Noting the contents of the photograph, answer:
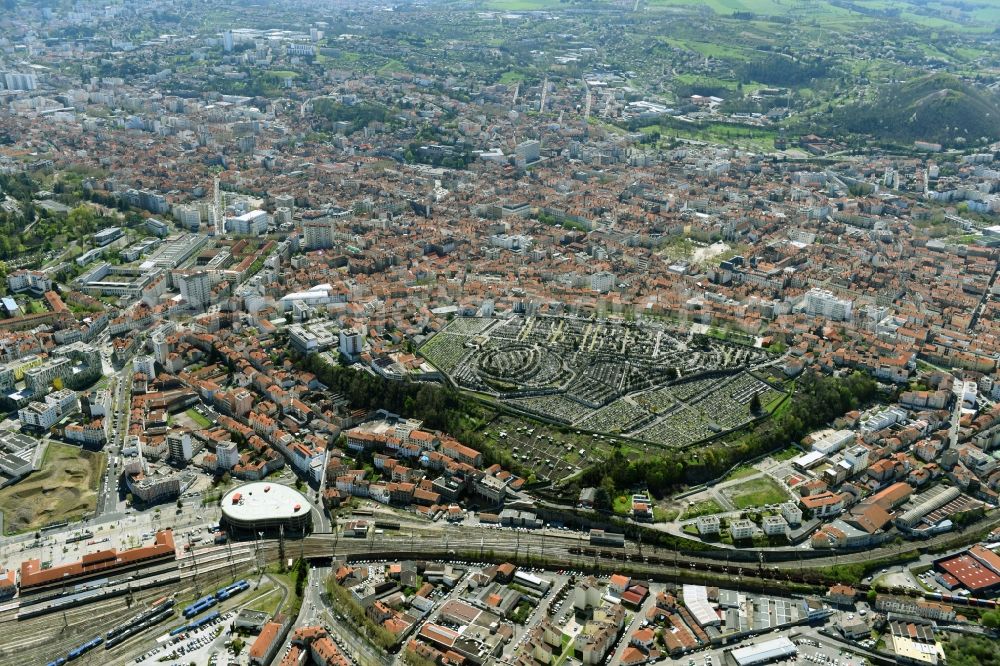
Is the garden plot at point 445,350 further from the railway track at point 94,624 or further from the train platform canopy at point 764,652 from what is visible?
the train platform canopy at point 764,652

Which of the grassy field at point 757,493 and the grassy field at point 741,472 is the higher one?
the grassy field at point 757,493

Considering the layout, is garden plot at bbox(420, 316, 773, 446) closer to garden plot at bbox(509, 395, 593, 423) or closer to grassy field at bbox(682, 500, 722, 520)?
garden plot at bbox(509, 395, 593, 423)

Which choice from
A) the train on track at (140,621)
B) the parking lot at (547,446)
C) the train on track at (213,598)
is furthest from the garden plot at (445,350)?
the train on track at (140,621)

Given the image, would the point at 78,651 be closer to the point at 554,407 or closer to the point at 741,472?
the point at 554,407

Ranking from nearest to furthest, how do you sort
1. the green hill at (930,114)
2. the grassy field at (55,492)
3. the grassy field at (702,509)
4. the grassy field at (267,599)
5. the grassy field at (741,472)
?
the grassy field at (267,599), the grassy field at (55,492), the grassy field at (702,509), the grassy field at (741,472), the green hill at (930,114)

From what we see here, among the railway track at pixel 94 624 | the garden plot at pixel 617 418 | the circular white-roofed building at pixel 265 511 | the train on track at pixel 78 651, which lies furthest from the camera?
the garden plot at pixel 617 418

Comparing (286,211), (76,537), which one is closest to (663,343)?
(76,537)
